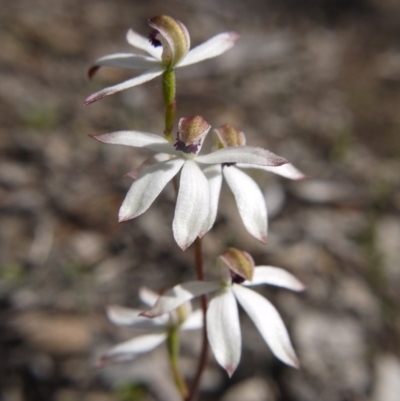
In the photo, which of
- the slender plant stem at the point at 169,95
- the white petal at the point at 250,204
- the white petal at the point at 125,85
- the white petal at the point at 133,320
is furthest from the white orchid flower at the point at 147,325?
the white petal at the point at 125,85

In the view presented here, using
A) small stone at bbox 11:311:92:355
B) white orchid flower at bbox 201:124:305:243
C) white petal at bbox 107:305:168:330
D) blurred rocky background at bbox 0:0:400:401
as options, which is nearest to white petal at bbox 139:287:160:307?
white petal at bbox 107:305:168:330

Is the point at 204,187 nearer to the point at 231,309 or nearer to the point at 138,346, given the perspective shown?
the point at 231,309

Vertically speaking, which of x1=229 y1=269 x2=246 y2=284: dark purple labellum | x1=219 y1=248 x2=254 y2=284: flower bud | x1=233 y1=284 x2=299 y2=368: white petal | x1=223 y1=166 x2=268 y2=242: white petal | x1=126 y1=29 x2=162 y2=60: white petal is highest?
x1=126 y1=29 x2=162 y2=60: white petal

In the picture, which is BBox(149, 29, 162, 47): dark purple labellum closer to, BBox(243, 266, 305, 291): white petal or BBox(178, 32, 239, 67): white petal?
BBox(178, 32, 239, 67): white petal

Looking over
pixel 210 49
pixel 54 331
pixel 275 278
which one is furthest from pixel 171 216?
pixel 210 49

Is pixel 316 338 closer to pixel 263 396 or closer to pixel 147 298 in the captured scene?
pixel 263 396

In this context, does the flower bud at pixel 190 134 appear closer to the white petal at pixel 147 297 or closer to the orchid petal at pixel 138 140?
the orchid petal at pixel 138 140

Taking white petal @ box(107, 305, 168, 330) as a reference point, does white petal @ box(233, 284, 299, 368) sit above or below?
above
